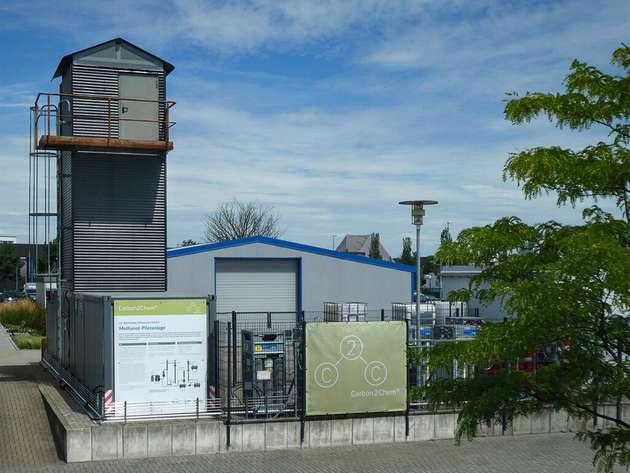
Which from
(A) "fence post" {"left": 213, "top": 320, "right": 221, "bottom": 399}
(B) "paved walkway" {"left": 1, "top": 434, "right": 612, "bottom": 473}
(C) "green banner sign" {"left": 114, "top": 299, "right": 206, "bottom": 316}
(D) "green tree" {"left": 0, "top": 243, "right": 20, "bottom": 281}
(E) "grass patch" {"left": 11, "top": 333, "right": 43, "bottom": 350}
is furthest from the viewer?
(D) "green tree" {"left": 0, "top": 243, "right": 20, "bottom": 281}

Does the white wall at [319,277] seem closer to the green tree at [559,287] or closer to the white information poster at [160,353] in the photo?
the white information poster at [160,353]

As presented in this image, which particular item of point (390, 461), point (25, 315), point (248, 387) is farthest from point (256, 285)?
point (390, 461)

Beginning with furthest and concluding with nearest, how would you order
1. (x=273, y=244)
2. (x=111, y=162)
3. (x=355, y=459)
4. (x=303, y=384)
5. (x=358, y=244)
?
(x=358, y=244) < (x=273, y=244) < (x=111, y=162) < (x=303, y=384) < (x=355, y=459)

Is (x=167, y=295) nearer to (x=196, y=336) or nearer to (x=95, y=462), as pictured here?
(x=196, y=336)

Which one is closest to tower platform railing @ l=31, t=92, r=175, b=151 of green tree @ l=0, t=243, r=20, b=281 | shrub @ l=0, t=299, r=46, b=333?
shrub @ l=0, t=299, r=46, b=333

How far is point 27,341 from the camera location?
36.4m

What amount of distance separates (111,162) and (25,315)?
79.1 ft

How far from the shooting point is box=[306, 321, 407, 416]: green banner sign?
1597 centimetres

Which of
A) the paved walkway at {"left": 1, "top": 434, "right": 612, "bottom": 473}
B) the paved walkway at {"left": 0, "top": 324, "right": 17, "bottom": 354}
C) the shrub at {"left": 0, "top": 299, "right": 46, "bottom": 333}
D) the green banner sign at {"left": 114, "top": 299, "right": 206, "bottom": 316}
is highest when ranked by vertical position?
the green banner sign at {"left": 114, "top": 299, "right": 206, "bottom": 316}

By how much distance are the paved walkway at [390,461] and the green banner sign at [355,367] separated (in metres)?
0.82

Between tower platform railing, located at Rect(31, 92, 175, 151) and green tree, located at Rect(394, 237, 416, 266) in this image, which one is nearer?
tower platform railing, located at Rect(31, 92, 175, 151)

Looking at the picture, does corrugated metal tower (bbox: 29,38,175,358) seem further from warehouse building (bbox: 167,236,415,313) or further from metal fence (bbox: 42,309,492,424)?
warehouse building (bbox: 167,236,415,313)

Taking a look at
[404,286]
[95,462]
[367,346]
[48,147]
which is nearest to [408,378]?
[367,346]

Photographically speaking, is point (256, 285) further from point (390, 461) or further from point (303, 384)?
point (390, 461)
